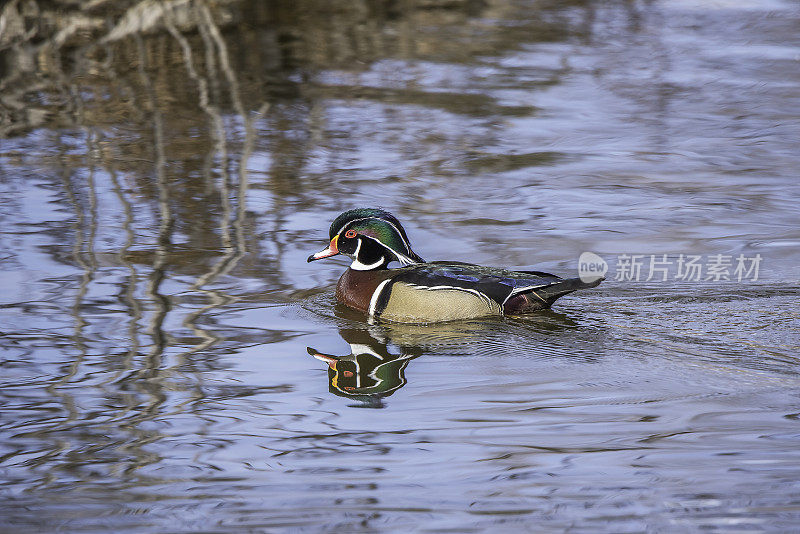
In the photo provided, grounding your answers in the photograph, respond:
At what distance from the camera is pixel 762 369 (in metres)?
6.00

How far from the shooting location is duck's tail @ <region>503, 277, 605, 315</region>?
6793mm

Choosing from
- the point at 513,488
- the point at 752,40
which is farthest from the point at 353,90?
the point at 513,488

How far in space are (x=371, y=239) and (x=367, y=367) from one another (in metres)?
1.22

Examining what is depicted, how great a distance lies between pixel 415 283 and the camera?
277 inches

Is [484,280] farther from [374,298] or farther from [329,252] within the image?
[329,252]

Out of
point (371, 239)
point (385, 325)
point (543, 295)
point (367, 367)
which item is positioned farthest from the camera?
point (371, 239)

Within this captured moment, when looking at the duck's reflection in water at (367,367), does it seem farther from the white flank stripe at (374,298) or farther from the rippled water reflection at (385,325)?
the white flank stripe at (374,298)

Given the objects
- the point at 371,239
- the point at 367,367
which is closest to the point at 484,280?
the point at 371,239

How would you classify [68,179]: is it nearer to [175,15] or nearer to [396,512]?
[396,512]

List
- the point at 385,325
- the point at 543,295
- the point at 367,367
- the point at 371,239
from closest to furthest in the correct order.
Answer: the point at 367,367 → the point at 543,295 → the point at 385,325 → the point at 371,239

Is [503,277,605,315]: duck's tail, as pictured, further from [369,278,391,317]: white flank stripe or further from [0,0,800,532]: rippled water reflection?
[369,278,391,317]: white flank stripe

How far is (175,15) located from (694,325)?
12.0 meters

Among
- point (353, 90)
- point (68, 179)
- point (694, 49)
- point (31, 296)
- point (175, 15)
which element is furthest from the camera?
point (175, 15)

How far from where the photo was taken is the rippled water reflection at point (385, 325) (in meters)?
4.82
